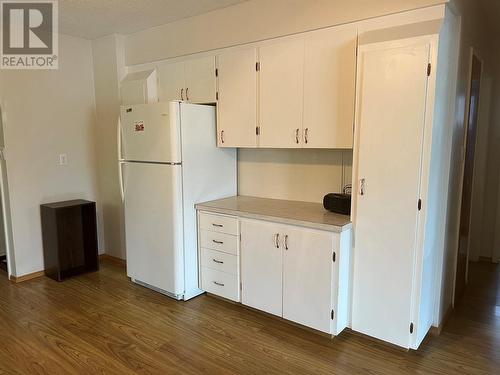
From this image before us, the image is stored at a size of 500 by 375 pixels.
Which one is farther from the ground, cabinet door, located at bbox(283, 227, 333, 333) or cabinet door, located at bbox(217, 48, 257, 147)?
cabinet door, located at bbox(217, 48, 257, 147)

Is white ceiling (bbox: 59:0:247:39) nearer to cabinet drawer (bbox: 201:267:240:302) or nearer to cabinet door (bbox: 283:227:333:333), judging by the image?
cabinet door (bbox: 283:227:333:333)

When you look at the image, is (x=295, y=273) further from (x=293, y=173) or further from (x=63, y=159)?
(x=63, y=159)

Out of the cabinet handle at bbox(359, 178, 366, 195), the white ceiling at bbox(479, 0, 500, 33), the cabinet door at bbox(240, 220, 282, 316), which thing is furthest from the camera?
the white ceiling at bbox(479, 0, 500, 33)

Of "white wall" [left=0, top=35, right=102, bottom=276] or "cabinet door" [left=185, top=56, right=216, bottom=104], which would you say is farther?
"white wall" [left=0, top=35, right=102, bottom=276]

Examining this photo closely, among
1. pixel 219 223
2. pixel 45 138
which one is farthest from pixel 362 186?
pixel 45 138

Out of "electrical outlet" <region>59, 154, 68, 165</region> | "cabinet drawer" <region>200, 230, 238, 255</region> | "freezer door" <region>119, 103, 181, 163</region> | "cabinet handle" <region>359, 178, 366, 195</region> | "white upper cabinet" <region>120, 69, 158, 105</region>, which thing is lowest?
"cabinet drawer" <region>200, 230, 238, 255</region>

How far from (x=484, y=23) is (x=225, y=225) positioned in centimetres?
287

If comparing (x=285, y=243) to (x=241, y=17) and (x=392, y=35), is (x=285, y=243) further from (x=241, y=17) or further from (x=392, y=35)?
(x=241, y=17)

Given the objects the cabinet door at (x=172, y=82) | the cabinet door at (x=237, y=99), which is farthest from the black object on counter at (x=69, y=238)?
the cabinet door at (x=237, y=99)

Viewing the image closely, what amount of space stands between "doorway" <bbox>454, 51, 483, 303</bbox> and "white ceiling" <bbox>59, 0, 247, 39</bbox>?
2.04m

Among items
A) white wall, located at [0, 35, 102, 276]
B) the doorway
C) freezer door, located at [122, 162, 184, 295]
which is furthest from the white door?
white wall, located at [0, 35, 102, 276]

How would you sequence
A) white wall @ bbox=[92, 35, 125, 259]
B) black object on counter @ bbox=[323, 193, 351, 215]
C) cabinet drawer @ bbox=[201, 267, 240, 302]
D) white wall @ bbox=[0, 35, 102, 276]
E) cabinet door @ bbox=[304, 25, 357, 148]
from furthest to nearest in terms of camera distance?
white wall @ bbox=[92, 35, 125, 259] → white wall @ bbox=[0, 35, 102, 276] → cabinet drawer @ bbox=[201, 267, 240, 302] → black object on counter @ bbox=[323, 193, 351, 215] → cabinet door @ bbox=[304, 25, 357, 148]

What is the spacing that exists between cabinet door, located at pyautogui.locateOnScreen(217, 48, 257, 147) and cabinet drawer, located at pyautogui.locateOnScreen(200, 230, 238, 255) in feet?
2.56

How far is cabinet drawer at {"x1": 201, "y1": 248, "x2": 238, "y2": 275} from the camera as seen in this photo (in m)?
2.96
